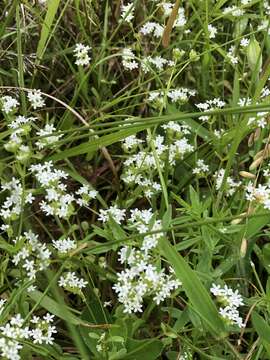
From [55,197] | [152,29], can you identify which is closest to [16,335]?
[55,197]

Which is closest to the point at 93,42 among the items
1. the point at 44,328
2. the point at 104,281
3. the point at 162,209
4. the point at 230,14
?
the point at 230,14

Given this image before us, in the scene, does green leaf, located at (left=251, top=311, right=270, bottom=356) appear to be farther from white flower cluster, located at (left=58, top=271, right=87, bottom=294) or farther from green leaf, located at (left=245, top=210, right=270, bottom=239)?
white flower cluster, located at (left=58, top=271, right=87, bottom=294)

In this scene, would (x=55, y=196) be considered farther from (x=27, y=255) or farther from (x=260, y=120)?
(x=260, y=120)

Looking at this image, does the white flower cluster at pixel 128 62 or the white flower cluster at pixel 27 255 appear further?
the white flower cluster at pixel 128 62

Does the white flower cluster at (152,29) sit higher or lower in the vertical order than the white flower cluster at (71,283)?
higher

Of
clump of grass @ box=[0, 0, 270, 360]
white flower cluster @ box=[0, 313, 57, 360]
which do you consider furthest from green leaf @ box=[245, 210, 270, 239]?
white flower cluster @ box=[0, 313, 57, 360]

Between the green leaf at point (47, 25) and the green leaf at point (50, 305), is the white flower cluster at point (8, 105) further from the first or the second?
the green leaf at point (50, 305)

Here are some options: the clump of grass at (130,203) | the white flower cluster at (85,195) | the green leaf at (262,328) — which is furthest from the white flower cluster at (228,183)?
the green leaf at (262,328)
